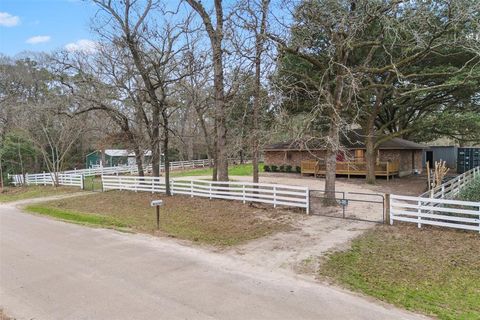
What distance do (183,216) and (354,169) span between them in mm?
14346

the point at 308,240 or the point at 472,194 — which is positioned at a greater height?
the point at 472,194

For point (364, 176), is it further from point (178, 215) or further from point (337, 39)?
point (178, 215)

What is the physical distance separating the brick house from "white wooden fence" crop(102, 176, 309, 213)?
6.95m

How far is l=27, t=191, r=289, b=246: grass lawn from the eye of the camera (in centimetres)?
970

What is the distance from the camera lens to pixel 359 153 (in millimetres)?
24609

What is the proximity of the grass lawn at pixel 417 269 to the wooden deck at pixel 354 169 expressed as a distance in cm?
1378

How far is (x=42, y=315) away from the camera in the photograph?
15.4 feet

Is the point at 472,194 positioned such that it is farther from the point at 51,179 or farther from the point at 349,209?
the point at 51,179

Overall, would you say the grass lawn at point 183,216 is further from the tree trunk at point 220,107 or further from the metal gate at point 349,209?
the tree trunk at point 220,107

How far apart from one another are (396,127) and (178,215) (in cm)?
2754

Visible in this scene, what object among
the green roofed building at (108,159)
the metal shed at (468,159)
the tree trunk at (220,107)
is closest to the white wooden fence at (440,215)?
the tree trunk at (220,107)

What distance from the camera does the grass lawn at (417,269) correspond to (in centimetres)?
506

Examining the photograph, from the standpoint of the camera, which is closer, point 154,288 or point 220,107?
point 154,288

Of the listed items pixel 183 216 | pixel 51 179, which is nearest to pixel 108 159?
pixel 51 179
